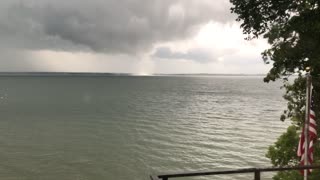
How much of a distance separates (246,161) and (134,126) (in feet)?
84.4

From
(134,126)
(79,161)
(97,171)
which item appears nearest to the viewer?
(97,171)

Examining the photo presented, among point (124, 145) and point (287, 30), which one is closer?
point (287, 30)

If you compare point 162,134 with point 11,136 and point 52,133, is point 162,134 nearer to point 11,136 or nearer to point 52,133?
point 52,133

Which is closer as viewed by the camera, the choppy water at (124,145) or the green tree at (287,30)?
the green tree at (287,30)

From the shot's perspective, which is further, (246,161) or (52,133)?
(52,133)

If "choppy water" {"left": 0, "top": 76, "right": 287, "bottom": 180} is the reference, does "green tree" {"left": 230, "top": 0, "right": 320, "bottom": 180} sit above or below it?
above

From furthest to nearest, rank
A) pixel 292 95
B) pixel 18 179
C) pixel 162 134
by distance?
pixel 162 134
pixel 18 179
pixel 292 95

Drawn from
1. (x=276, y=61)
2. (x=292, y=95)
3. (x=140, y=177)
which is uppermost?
(x=276, y=61)

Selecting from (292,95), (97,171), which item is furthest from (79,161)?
(292,95)

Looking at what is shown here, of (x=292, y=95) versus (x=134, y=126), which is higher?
(x=292, y=95)

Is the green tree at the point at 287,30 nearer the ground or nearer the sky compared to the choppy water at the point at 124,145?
nearer the sky

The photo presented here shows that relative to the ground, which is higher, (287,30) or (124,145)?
(287,30)

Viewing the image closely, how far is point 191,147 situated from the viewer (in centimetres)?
4281

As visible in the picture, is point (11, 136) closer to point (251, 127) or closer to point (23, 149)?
point (23, 149)
